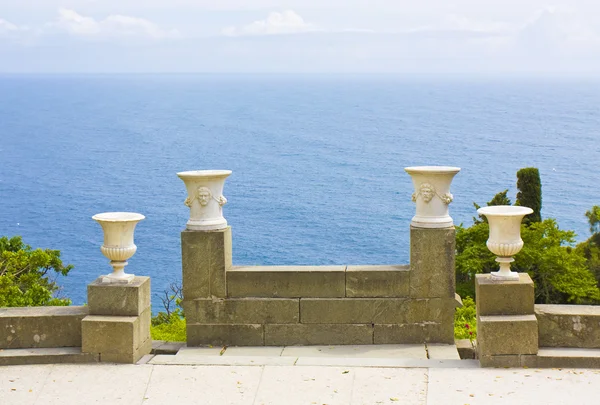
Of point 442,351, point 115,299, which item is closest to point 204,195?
point 115,299

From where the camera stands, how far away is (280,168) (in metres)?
82.7

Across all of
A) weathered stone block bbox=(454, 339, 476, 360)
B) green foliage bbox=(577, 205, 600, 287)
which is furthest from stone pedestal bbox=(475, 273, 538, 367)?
green foliage bbox=(577, 205, 600, 287)

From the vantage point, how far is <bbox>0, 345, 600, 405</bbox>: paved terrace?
6328 millimetres

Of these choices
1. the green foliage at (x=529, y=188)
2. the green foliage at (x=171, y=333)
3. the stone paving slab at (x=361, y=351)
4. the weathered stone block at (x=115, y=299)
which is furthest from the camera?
the green foliage at (x=529, y=188)

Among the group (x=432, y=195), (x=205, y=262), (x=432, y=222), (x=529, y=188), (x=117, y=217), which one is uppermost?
(x=432, y=195)

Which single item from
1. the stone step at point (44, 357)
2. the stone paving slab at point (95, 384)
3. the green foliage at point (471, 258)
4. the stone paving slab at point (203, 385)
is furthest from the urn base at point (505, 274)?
the green foliage at point (471, 258)

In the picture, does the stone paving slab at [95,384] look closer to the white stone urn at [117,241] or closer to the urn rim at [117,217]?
the white stone urn at [117,241]

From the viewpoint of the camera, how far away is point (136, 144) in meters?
102

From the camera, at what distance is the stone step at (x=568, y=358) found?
6855mm

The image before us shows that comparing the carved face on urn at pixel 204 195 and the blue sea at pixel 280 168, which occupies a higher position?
the carved face on urn at pixel 204 195

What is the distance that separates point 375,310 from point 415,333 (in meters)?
0.44

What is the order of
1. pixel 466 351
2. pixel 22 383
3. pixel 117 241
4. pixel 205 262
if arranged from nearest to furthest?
pixel 22 383 < pixel 117 241 < pixel 466 351 < pixel 205 262

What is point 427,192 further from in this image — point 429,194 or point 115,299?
point 115,299

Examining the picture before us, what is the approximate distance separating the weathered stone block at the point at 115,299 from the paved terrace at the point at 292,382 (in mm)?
472
